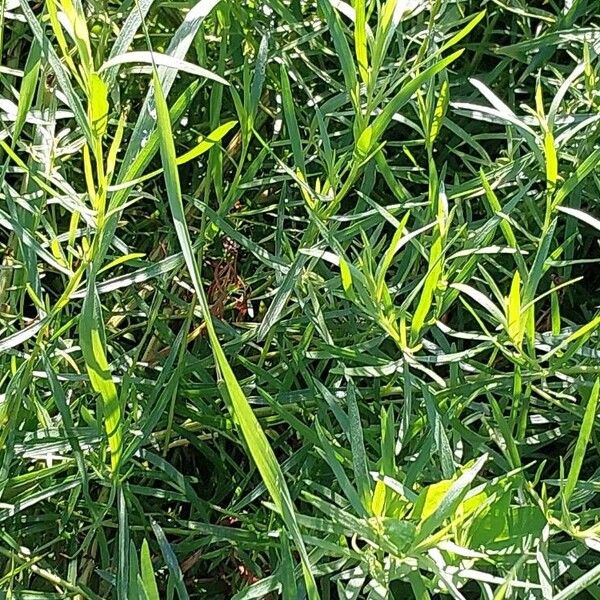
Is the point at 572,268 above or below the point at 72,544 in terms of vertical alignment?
above

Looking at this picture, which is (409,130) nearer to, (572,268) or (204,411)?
(572,268)

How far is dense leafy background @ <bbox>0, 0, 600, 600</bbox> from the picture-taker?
0.46 metres

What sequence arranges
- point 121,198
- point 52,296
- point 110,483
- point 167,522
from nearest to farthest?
point 121,198 → point 110,483 → point 167,522 → point 52,296

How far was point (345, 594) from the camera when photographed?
499 millimetres

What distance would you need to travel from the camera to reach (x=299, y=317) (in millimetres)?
632

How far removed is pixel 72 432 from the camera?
54 centimetres

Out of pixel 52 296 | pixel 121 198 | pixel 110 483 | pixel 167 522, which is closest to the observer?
pixel 121 198

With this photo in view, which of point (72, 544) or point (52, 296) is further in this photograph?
point (52, 296)

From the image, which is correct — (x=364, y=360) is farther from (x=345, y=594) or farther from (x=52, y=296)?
(x=52, y=296)

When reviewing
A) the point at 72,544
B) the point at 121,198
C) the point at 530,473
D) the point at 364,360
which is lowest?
the point at 72,544

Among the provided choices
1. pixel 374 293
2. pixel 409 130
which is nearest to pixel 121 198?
pixel 374 293

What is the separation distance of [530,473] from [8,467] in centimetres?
39

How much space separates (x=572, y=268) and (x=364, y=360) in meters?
0.28

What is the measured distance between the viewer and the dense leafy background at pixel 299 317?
463mm
